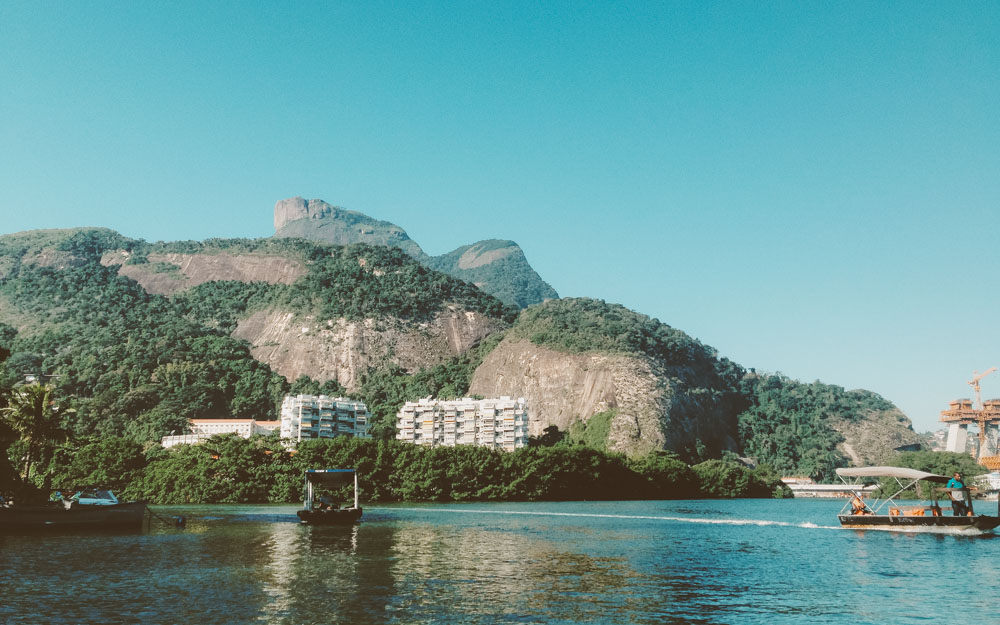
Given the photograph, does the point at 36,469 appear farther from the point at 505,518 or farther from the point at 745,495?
the point at 745,495

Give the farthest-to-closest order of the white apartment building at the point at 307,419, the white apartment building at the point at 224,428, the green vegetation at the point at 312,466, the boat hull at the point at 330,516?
1. the white apartment building at the point at 307,419
2. the white apartment building at the point at 224,428
3. the green vegetation at the point at 312,466
4. the boat hull at the point at 330,516

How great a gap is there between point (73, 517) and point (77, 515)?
0.28 metres

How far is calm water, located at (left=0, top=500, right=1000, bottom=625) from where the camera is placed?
26062 millimetres

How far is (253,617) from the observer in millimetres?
24859

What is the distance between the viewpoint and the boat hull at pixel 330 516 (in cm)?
6206

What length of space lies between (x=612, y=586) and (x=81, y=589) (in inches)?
799

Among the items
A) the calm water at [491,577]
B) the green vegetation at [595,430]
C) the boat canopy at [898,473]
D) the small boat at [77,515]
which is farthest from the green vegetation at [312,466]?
the boat canopy at [898,473]

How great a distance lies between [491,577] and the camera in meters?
34.2

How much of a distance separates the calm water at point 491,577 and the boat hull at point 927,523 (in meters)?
1.03

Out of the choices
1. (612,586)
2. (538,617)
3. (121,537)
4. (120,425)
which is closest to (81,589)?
(538,617)

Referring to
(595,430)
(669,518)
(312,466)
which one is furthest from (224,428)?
(669,518)

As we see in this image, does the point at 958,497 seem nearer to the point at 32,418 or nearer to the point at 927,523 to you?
the point at 927,523

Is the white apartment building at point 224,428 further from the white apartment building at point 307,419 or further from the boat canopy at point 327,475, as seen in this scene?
the boat canopy at point 327,475

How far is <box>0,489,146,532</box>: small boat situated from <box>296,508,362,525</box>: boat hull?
1246 centimetres
